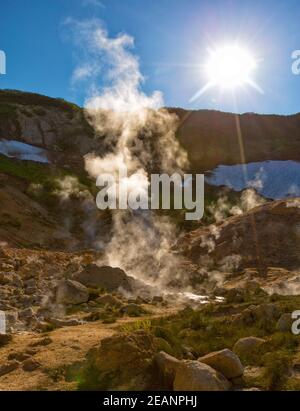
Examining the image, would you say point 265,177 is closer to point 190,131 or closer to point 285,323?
point 190,131

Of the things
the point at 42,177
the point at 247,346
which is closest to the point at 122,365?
the point at 247,346

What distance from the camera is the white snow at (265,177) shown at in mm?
60294

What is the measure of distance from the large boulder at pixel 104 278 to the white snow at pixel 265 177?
4038 cm

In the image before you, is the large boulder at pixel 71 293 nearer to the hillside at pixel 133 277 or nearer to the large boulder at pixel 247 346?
the hillside at pixel 133 277

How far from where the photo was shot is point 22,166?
53.4 m

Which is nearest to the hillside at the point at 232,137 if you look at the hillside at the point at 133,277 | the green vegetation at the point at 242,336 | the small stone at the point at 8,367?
the hillside at the point at 133,277

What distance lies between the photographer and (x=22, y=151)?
5884 cm

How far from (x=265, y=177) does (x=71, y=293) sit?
163 ft

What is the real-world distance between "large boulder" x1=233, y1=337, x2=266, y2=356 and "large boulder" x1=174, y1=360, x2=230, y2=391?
2.13 metres

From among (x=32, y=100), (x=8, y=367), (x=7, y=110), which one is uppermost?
(x=32, y=100)

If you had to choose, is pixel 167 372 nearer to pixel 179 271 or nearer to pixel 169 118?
pixel 179 271

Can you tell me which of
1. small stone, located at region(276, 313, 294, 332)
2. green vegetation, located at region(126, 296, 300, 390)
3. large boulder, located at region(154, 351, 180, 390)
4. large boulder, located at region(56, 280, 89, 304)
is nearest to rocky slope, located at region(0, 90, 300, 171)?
large boulder, located at region(56, 280, 89, 304)
